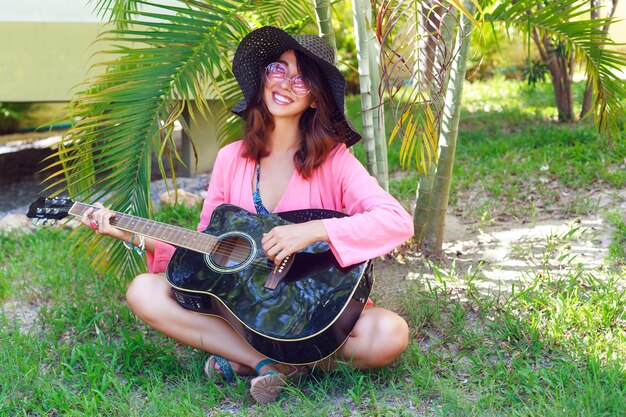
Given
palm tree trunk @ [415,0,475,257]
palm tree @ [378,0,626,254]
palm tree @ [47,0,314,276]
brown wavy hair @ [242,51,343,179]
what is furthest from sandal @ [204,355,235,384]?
palm tree trunk @ [415,0,475,257]

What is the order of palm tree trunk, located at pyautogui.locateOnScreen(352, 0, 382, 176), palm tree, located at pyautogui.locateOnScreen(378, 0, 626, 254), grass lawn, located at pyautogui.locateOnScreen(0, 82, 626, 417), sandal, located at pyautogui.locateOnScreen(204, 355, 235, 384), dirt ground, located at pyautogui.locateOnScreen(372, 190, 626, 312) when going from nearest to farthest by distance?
grass lawn, located at pyautogui.locateOnScreen(0, 82, 626, 417) → sandal, located at pyautogui.locateOnScreen(204, 355, 235, 384) → palm tree trunk, located at pyautogui.locateOnScreen(352, 0, 382, 176) → palm tree, located at pyautogui.locateOnScreen(378, 0, 626, 254) → dirt ground, located at pyautogui.locateOnScreen(372, 190, 626, 312)

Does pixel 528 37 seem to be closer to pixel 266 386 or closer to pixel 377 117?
pixel 377 117

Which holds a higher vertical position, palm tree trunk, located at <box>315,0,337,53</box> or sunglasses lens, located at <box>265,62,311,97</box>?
palm tree trunk, located at <box>315,0,337,53</box>

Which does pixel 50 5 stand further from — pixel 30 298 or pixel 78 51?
pixel 30 298

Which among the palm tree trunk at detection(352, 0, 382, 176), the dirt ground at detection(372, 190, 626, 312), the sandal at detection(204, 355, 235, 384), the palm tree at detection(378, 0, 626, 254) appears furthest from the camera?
the dirt ground at detection(372, 190, 626, 312)

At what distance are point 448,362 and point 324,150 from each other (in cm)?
92

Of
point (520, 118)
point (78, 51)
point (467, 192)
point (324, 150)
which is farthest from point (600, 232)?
point (78, 51)

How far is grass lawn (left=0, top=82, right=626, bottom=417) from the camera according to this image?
8.43 ft

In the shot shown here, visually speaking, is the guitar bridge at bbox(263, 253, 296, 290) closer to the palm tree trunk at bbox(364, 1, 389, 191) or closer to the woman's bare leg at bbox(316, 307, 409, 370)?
the woman's bare leg at bbox(316, 307, 409, 370)

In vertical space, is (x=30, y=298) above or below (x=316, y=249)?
below

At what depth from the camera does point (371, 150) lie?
332 centimetres

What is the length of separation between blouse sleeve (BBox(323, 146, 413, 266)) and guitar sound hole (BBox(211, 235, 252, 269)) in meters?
0.32

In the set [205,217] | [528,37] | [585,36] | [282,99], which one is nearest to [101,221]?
[205,217]

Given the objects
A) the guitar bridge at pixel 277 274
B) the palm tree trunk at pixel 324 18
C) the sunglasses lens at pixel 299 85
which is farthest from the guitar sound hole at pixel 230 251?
the palm tree trunk at pixel 324 18
